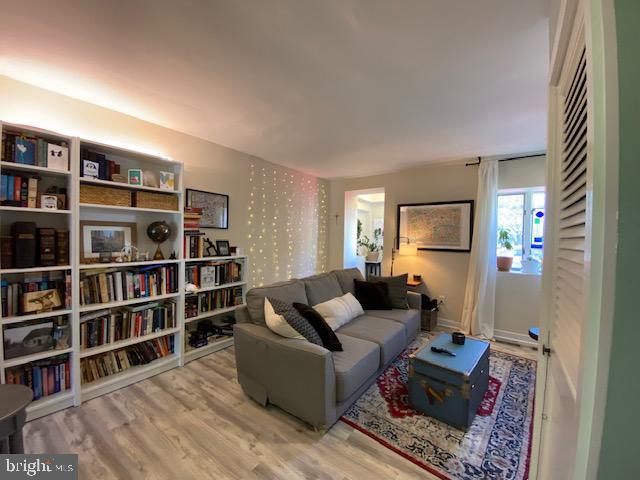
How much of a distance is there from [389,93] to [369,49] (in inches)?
20.1

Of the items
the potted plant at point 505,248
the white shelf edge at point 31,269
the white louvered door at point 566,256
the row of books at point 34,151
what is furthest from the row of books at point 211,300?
the potted plant at point 505,248

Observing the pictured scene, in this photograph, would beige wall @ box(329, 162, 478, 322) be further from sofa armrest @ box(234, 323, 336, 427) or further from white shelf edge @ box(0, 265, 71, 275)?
white shelf edge @ box(0, 265, 71, 275)

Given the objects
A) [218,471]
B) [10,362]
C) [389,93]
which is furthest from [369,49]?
[10,362]

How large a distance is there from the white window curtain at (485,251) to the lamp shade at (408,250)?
0.77 metres

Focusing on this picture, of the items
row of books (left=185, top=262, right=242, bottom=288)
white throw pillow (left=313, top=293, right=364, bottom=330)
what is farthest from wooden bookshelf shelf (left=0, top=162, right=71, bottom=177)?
white throw pillow (left=313, top=293, right=364, bottom=330)

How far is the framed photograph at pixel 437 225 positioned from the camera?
12.0 feet

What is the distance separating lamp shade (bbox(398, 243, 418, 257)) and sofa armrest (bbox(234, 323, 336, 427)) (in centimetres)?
261

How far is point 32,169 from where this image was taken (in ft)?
6.02

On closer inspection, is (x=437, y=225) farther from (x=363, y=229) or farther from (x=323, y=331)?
(x=363, y=229)

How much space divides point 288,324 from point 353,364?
1.85 ft

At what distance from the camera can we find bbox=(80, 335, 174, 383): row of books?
7.17 feet

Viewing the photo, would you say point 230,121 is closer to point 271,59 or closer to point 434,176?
point 271,59

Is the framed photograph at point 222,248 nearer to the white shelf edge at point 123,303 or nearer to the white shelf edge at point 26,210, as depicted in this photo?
the white shelf edge at point 123,303

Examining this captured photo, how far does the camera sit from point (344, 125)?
2572mm
